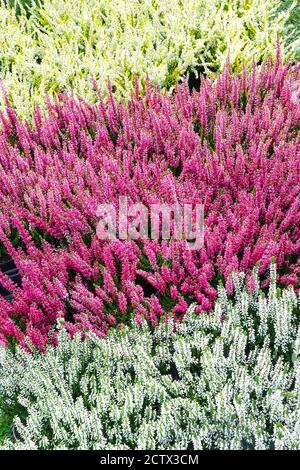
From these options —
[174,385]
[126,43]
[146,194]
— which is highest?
[126,43]

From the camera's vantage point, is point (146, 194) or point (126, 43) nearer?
point (146, 194)

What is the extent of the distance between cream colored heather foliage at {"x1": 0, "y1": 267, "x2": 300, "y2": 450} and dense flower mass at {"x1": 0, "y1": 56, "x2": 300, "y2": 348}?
0.10m

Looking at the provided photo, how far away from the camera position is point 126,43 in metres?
3.78

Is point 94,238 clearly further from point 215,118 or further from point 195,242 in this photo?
point 215,118

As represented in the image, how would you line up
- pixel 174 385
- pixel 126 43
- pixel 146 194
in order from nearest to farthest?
1. pixel 174 385
2. pixel 146 194
3. pixel 126 43

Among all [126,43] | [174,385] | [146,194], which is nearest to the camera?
[174,385]

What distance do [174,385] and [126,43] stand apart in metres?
2.86

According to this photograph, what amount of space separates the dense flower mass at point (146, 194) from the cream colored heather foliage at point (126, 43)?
53cm

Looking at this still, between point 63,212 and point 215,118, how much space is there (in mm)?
1145

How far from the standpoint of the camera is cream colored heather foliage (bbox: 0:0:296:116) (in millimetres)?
3609

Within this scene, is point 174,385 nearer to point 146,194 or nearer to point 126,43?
point 146,194

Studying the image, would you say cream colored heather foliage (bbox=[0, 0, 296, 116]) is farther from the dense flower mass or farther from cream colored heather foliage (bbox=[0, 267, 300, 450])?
cream colored heather foliage (bbox=[0, 267, 300, 450])

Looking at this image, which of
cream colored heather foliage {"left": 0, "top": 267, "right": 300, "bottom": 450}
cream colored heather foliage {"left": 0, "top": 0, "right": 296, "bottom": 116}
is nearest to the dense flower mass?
cream colored heather foliage {"left": 0, "top": 267, "right": 300, "bottom": 450}

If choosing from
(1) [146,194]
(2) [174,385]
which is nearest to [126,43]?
(1) [146,194]
